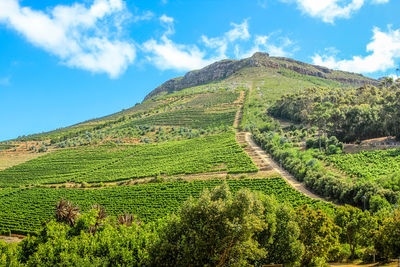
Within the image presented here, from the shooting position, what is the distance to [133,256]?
75.8 feet

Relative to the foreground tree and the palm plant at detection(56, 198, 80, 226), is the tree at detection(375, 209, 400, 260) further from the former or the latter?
the palm plant at detection(56, 198, 80, 226)

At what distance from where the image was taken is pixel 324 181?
54.1 m

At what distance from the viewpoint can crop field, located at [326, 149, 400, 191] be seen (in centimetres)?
4952

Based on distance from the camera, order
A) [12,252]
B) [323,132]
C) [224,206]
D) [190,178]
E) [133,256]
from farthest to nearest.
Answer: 1. [323,132]
2. [190,178]
3. [12,252]
4. [133,256]
5. [224,206]

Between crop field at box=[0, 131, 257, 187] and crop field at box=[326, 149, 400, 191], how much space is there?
19.7 meters

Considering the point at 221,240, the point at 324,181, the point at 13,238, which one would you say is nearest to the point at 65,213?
the point at 13,238

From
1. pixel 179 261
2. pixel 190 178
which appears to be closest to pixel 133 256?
pixel 179 261

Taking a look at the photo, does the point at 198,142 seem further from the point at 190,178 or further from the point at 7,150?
the point at 7,150

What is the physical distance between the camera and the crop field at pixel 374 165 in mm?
49516

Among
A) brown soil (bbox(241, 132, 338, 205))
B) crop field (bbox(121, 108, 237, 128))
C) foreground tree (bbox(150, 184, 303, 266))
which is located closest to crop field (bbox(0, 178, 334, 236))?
brown soil (bbox(241, 132, 338, 205))

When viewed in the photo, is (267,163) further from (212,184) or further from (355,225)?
(355,225)

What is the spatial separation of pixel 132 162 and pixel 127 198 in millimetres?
29880

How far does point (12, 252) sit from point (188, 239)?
1711cm

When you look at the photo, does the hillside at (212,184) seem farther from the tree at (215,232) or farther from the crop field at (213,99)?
the crop field at (213,99)
